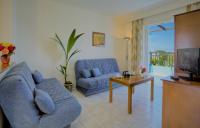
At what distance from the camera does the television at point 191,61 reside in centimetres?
163

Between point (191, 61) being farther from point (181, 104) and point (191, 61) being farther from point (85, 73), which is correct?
point (85, 73)

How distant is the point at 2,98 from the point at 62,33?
9.35 ft

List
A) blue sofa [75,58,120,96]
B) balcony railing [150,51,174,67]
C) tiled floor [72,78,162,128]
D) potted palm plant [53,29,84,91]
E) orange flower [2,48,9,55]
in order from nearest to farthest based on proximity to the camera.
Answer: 1. tiled floor [72,78,162,128]
2. orange flower [2,48,9,55]
3. blue sofa [75,58,120,96]
4. potted palm plant [53,29,84,91]
5. balcony railing [150,51,174,67]

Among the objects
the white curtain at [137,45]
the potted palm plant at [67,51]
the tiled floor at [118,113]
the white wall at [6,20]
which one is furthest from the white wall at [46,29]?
the white curtain at [137,45]

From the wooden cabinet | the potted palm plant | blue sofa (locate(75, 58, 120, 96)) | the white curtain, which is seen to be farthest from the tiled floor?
the white curtain

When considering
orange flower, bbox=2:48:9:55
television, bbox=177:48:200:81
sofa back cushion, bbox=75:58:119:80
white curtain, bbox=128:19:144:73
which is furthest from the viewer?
white curtain, bbox=128:19:144:73

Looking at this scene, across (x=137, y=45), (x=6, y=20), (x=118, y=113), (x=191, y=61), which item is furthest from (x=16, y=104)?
(x=137, y=45)

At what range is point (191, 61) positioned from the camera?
5.54 ft

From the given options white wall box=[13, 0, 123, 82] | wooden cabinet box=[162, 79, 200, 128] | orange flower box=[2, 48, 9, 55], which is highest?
white wall box=[13, 0, 123, 82]

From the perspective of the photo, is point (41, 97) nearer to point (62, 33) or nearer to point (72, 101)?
point (72, 101)

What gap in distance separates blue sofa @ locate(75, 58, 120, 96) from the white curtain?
820 mm

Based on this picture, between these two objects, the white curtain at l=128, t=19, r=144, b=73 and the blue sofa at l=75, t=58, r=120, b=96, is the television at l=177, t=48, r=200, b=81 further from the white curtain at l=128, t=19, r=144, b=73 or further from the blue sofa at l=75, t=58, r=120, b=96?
the white curtain at l=128, t=19, r=144, b=73

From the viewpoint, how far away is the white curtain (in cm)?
489

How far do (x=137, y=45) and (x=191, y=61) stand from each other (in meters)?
3.34
